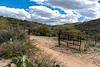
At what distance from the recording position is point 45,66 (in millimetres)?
9906

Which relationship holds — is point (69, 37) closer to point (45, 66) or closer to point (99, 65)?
point (99, 65)

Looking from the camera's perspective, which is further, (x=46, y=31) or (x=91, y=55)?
(x=46, y=31)

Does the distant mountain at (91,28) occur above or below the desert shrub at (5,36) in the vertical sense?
below

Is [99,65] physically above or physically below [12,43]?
below

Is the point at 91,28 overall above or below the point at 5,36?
below

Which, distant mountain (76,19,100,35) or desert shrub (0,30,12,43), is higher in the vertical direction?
desert shrub (0,30,12,43)

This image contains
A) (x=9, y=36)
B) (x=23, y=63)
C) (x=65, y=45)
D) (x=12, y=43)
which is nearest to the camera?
(x=23, y=63)

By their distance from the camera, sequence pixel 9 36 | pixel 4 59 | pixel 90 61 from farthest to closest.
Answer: pixel 9 36 < pixel 90 61 < pixel 4 59

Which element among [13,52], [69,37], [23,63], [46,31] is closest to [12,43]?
[13,52]

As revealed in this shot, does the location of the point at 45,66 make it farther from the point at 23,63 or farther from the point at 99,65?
the point at 99,65

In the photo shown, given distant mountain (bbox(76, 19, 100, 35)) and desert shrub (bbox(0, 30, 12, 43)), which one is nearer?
desert shrub (bbox(0, 30, 12, 43))

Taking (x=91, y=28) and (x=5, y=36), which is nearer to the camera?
(x=5, y=36)

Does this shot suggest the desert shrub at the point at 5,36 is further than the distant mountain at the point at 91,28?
No

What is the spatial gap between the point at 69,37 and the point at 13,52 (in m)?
9.90
